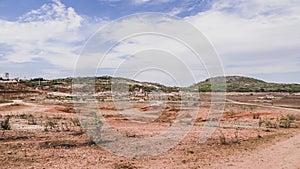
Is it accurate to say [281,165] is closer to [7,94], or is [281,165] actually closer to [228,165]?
[228,165]

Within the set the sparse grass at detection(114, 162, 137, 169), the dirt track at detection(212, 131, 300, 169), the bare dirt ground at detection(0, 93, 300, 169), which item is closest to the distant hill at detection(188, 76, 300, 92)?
the bare dirt ground at detection(0, 93, 300, 169)

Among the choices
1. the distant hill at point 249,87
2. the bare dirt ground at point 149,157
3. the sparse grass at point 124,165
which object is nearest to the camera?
the sparse grass at point 124,165

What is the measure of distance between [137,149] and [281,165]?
5516mm

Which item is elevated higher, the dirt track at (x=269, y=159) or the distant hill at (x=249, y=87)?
the distant hill at (x=249, y=87)

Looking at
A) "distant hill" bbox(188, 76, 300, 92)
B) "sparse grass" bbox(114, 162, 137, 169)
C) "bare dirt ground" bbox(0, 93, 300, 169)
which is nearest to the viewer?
"sparse grass" bbox(114, 162, 137, 169)

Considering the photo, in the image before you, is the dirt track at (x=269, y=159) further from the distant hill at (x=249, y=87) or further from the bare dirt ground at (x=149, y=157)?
the distant hill at (x=249, y=87)

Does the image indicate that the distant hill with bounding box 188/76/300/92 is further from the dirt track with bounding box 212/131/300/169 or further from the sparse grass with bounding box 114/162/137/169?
the sparse grass with bounding box 114/162/137/169

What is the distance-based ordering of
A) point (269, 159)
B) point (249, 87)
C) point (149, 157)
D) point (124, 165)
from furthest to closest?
point (249, 87), point (149, 157), point (269, 159), point (124, 165)

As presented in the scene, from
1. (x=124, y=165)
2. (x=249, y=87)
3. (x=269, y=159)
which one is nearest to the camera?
(x=124, y=165)

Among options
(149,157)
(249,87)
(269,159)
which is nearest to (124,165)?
(149,157)

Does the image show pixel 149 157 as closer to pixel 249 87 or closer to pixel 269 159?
pixel 269 159

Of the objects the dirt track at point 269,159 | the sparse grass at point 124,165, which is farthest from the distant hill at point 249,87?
the sparse grass at point 124,165

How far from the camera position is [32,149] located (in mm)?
14305

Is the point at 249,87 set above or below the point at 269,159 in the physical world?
above
